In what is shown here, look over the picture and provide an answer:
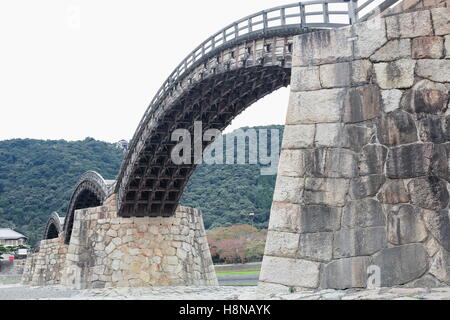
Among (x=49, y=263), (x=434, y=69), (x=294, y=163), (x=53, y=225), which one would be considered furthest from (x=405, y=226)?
(x=53, y=225)

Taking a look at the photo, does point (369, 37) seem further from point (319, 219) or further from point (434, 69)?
point (319, 219)

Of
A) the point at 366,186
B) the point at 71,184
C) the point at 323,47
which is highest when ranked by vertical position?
the point at 71,184

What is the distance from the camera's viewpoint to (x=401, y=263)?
608 centimetres

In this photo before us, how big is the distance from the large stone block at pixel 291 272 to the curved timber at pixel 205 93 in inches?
178

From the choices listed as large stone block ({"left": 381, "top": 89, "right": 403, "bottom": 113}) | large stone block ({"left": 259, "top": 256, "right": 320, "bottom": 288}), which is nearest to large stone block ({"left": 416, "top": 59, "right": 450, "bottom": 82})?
large stone block ({"left": 381, "top": 89, "right": 403, "bottom": 113})

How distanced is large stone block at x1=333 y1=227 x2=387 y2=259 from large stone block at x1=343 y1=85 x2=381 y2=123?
1.57m

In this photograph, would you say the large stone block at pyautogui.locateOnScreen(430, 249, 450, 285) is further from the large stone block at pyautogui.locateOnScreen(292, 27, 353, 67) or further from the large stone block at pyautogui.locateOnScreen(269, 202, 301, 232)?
the large stone block at pyautogui.locateOnScreen(292, 27, 353, 67)

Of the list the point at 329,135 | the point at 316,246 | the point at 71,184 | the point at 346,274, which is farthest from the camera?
the point at 71,184

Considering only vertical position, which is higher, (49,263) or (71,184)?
(71,184)

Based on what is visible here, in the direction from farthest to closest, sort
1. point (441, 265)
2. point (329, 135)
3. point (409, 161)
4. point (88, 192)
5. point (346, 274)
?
point (88, 192)
point (329, 135)
point (409, 161)
point (346, 274)
point (441, 265)

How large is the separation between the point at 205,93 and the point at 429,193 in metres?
13.9

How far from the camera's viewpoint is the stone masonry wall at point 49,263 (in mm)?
39594

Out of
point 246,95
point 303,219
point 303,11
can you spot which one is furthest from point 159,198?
point 303,219

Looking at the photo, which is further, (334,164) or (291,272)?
(334,164)
